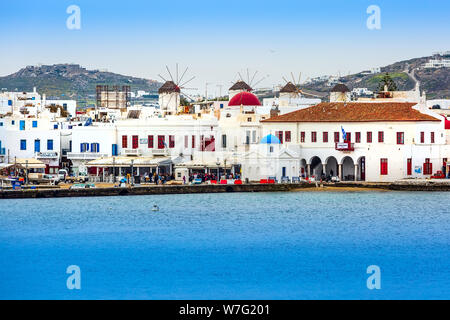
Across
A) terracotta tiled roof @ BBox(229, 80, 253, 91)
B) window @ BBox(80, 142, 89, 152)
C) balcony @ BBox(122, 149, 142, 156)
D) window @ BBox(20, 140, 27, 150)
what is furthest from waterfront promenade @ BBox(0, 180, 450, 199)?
terracotta tiled roof @ BBox(229, 80, 253, 91)

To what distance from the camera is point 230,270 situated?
4472cm

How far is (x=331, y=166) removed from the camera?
80.8 m

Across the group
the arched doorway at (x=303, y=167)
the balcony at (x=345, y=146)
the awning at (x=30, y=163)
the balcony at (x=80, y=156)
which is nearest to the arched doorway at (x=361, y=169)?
the balcony at (x=345, y=146)

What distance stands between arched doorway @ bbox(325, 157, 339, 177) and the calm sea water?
789 cm

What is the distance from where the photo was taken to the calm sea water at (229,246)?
137 feet

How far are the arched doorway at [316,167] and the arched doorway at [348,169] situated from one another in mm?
1864

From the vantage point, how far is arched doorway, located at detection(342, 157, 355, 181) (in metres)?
79.1

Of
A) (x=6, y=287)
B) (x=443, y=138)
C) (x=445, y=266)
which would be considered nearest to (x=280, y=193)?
(x=443, y=138)

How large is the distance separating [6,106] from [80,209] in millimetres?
41163

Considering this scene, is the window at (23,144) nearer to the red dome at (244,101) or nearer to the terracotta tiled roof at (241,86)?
the red dome at (244,101)

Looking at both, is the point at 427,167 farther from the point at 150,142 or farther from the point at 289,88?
the point at 289,88

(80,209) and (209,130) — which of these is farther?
(209,130)

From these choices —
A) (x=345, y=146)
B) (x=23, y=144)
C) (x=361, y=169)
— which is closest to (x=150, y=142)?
(x=23, y=144)
